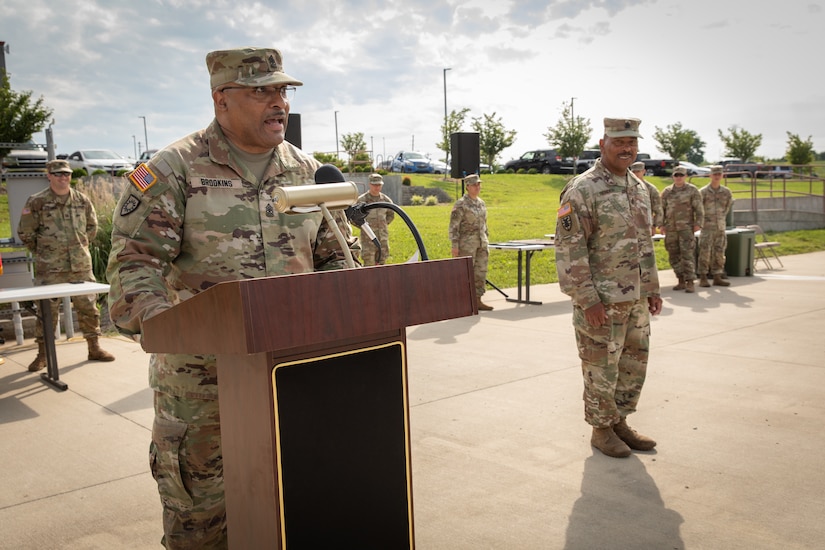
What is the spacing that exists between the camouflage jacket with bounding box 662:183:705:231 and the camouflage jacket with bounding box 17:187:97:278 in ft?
30.4

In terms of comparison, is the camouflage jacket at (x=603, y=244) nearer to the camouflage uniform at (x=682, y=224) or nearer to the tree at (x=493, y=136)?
the camouflage uniform at (x=682, y=224)

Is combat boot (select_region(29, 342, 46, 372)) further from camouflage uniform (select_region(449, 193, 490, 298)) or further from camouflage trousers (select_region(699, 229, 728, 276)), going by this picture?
camouflage trousers (select_region(699, 229, 728, 276))

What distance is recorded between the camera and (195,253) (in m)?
2.28

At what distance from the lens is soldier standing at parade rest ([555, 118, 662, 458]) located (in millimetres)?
4289

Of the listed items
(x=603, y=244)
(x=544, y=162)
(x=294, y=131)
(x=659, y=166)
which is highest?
(x=544, y=162)

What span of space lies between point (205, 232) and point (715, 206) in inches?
478

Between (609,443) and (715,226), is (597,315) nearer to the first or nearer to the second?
(609,443)

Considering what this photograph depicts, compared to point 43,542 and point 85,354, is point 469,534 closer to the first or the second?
point 43,542

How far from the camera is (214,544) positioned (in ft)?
7.66

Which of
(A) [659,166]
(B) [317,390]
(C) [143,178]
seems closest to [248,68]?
(C) [143,178]

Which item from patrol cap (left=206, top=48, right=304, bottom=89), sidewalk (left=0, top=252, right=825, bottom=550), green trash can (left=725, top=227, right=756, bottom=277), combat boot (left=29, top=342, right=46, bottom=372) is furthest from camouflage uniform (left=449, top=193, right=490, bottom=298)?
patrol cap (left=206, top=48, right=304, bottom=89)

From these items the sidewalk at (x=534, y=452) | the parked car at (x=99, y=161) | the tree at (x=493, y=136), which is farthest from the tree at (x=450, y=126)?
the sidewalk at (x=534, y=452)

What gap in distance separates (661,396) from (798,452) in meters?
1.35

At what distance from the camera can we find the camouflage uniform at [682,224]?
1200 cm
